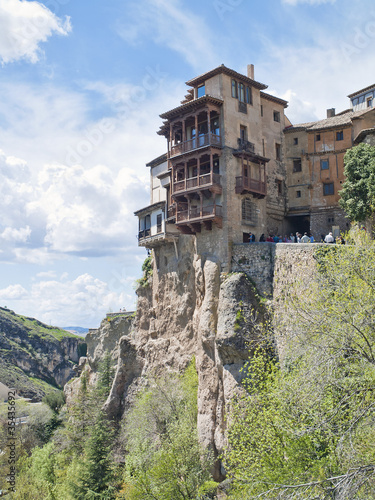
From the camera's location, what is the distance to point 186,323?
143 feet

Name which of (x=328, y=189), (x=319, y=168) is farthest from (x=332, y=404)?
(x=319, y=168)

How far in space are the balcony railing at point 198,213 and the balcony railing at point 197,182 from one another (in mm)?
1718

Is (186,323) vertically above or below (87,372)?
above

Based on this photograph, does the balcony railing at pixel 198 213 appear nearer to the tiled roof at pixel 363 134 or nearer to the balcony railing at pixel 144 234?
the balcony railing at pixel 144 234

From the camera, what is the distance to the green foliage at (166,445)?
1200 inches

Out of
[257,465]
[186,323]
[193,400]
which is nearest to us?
[257,465]

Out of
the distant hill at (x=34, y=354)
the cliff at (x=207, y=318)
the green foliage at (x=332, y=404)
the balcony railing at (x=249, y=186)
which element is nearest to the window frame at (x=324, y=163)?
the balcony railing at (x=249, y=186)

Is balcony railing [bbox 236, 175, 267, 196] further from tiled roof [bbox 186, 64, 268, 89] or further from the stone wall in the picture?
tiled roof [bbox 186, 64, 268, 89]

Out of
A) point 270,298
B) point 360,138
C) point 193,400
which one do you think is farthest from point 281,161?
point 193,400

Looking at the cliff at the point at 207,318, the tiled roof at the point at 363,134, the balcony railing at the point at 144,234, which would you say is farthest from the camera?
the balcony railing at the point at 144,234

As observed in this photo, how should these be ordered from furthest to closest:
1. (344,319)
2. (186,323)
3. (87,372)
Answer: (87,372), (186,323), (344,319)

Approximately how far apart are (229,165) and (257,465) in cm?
2305

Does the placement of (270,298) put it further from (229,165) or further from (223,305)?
(229,165)

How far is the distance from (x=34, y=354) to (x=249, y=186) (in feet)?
Answer: 326
